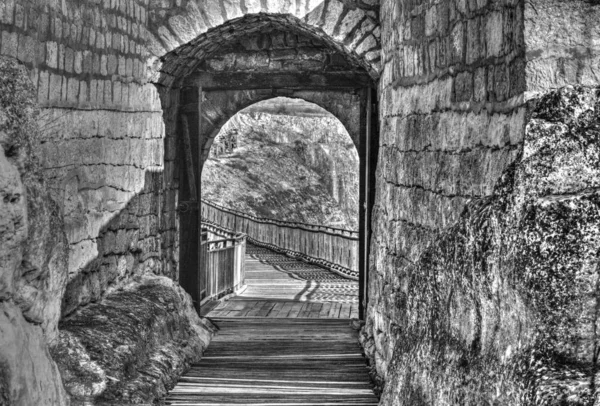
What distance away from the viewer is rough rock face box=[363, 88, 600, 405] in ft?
4.46

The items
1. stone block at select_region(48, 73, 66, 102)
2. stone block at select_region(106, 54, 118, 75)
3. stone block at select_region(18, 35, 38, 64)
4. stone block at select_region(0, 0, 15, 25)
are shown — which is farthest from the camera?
stone block at select_region(106, 54, 118, 75)

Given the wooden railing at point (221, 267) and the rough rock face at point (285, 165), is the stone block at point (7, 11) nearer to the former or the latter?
the wooden railing at point (221, 267)

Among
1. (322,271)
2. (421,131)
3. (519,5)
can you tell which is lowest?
(322,271)

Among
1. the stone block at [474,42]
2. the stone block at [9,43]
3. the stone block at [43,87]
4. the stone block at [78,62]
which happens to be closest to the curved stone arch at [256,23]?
the stone block at [78,62]

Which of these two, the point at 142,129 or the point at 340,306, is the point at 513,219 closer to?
the point at 142,129

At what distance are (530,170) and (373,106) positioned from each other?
658 centimetres

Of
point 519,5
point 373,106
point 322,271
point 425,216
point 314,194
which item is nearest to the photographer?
point 519,5

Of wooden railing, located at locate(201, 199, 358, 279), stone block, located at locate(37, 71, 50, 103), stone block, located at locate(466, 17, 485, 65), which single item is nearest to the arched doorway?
stone block, located at locate(37, 71, 50, 103)

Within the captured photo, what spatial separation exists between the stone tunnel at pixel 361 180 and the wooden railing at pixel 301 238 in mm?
4317

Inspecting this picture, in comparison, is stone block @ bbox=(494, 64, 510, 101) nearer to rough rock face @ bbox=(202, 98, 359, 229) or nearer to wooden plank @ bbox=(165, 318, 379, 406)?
wooden plank @ bbox=(165, 318, 379, 406)

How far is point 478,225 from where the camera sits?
1606mm

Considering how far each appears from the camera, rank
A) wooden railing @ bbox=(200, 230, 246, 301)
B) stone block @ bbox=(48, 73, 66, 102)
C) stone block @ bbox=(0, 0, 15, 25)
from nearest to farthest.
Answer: stone block @ bbox=(0, 0, 15, 25) < stone block @ bbox=(48, 73, 66, 102) < wooden railing @ bbox=(200, 230, 246, 301)

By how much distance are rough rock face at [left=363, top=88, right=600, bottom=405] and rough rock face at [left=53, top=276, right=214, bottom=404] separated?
3.09 m

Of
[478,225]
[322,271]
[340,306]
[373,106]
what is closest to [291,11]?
[373,106]
